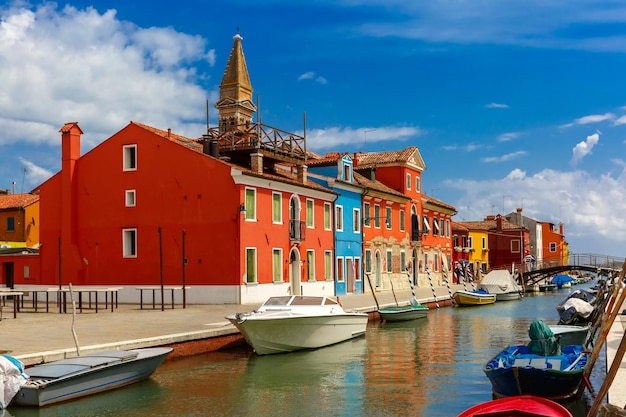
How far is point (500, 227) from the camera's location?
86250 mm

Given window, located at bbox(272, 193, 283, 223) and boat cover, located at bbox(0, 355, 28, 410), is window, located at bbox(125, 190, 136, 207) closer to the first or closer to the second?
window, located at bbox(272, 193, 283, 223)

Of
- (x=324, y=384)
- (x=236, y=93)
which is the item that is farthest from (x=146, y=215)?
(x=236, y=93)

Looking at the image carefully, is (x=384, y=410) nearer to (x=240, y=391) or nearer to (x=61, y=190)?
(x=240, y=391)

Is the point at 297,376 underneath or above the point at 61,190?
underneath

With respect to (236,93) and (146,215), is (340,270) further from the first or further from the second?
(236,93)

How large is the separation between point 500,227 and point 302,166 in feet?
177

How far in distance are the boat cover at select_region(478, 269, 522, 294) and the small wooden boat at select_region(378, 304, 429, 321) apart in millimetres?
18191

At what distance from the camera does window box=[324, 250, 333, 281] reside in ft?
130

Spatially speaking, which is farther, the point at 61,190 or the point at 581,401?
the point at 61,190

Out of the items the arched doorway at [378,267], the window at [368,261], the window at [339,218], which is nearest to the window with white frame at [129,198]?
the window at [339,218]

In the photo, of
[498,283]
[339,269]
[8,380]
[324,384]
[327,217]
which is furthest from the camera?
[498,283]

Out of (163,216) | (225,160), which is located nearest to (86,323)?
(163,216)

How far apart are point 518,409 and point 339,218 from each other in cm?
3208

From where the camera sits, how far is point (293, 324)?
68.5ft
